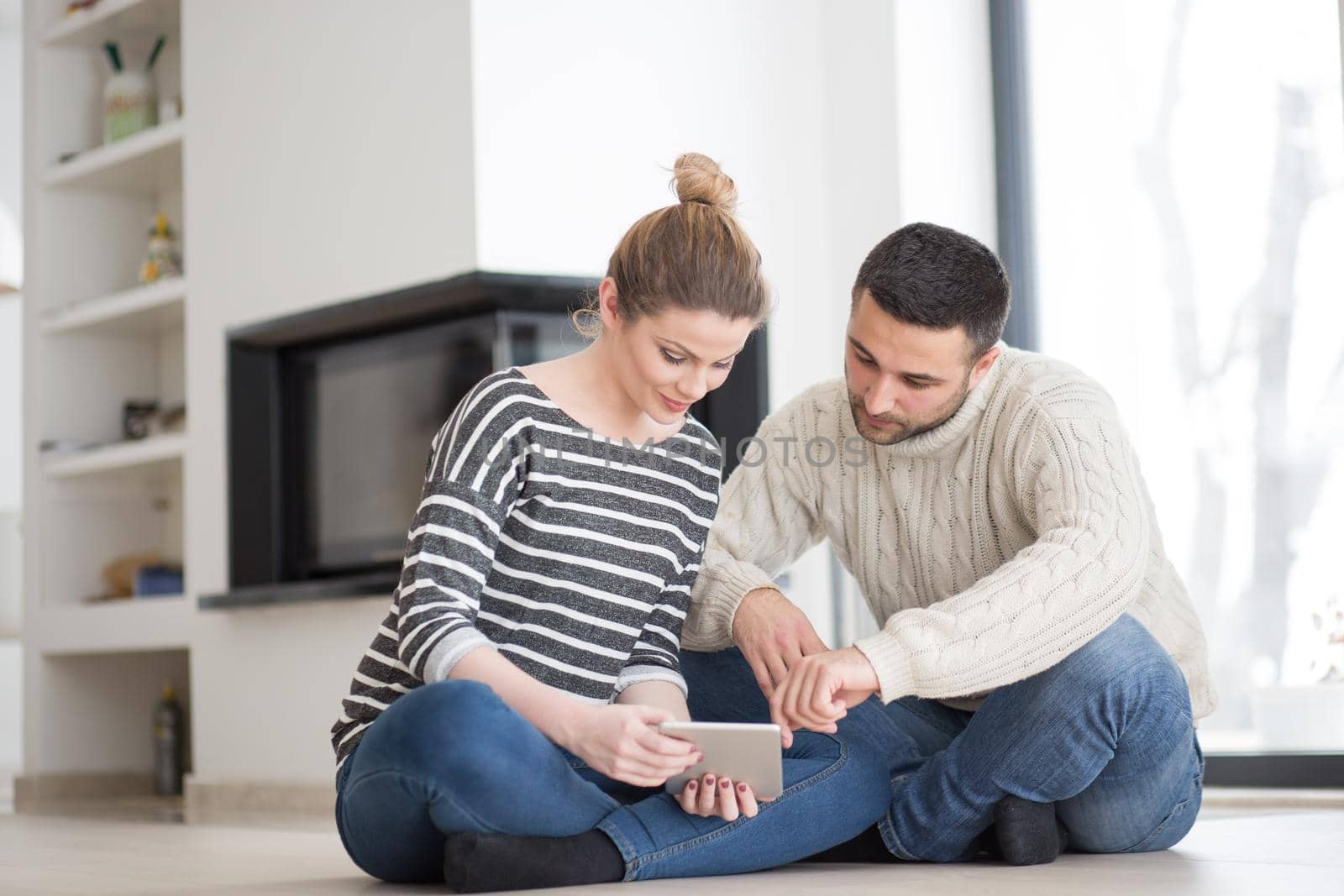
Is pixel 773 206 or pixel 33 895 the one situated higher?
pixel 773 206

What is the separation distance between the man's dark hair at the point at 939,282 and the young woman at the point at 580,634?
0.20 m

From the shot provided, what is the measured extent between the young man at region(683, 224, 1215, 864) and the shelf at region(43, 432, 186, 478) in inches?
92.1

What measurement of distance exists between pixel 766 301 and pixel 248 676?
2.40 metres

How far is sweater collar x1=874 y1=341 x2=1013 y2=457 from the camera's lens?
1.83m

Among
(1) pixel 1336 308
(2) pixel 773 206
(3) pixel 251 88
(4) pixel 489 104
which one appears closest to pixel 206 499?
(3) pixel 251 88

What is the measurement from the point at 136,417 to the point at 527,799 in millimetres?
3186

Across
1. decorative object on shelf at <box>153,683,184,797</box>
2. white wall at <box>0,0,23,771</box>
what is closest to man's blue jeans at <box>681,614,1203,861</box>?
decorative object on shelf at <box>153,683,184,797</box>

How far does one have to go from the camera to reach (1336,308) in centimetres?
304

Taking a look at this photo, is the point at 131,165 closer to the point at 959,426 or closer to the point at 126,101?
the point at 126,101

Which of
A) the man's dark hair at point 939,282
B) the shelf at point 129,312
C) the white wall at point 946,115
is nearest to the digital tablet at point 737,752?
the man's dark hair at point 939,282

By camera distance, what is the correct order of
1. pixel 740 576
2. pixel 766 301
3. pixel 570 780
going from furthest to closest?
1. pixel 740 576
2. pixel 766 301
3. pixel 570 780

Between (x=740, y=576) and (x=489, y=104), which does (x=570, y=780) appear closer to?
(x=740, y=576)

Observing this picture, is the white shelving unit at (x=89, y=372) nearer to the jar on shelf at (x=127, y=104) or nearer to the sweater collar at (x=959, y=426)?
the jar on shelf at (x=127, y=104)

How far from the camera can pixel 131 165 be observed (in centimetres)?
422
